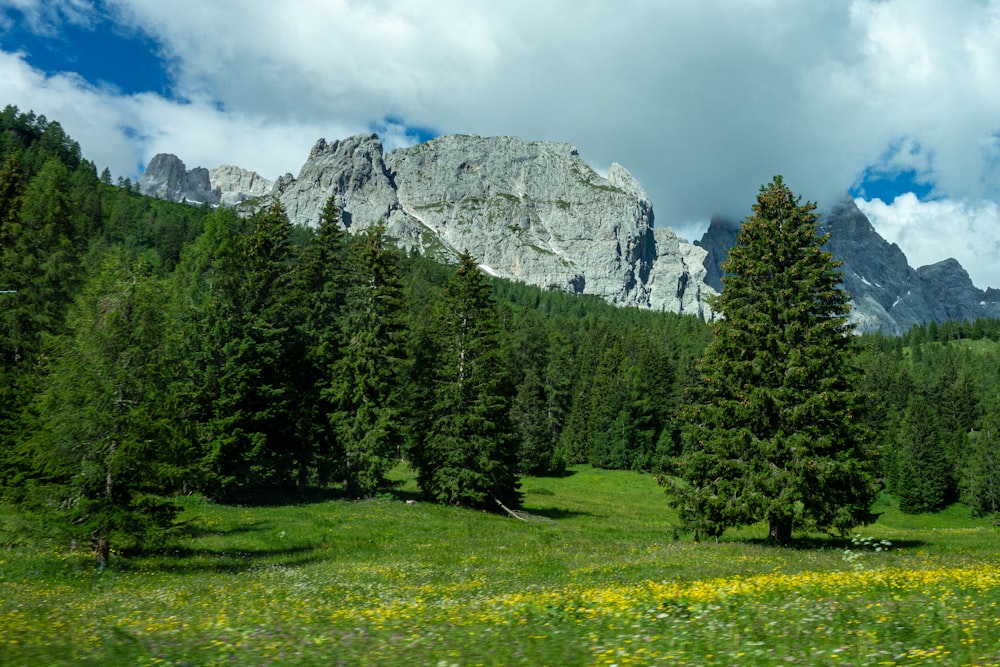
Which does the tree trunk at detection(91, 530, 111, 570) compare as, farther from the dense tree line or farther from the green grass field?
the dense tree line

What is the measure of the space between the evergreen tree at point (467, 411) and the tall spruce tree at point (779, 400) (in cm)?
1374

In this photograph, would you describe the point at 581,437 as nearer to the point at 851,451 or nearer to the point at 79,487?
the point at 851,451

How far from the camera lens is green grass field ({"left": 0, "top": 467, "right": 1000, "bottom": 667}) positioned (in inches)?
287

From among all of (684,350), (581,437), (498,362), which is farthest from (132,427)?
(684,350)

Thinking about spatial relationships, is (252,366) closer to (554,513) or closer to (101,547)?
(101,547)

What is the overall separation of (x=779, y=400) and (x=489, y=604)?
16.5 metres

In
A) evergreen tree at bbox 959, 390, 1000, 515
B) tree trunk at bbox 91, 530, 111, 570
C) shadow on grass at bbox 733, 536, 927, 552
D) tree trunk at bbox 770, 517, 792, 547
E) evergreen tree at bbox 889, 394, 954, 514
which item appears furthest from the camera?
evergreen tree at bbox 889, 394, 954, 514

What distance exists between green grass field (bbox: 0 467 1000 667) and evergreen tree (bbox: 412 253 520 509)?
10.9 metres

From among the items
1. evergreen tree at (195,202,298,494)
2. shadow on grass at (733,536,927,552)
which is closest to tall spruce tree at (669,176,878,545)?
shadow on grass at (733,536,927,552)

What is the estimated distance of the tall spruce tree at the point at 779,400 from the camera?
22844mm

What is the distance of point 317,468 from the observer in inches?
1532

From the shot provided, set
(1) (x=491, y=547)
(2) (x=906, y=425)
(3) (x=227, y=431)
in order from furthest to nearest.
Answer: (2) (x=906, y=425), (3) (x=227, y=431), (1) (x=491, y=547)

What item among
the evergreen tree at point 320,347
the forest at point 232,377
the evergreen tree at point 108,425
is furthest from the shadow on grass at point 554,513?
the evergreen tree at point 108,425

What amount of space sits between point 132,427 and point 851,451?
80.9 ft
